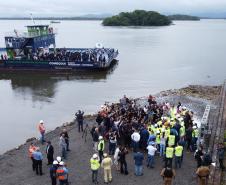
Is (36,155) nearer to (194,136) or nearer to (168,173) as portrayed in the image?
(168,173)

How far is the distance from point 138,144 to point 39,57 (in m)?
29.3

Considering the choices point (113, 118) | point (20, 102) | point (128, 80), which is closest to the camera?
point (113, 118)

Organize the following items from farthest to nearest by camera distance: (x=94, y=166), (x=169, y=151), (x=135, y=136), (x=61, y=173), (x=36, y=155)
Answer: (x=135, y=136) → (x=36, y=155) → (x=169, y=151) → (x=94, y=166) → (x=61, y=173)

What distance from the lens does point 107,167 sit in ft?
42.7

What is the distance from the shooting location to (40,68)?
42.0 metres

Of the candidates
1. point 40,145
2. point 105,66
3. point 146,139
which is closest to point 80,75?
point 105,66

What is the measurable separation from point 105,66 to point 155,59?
16060 mm

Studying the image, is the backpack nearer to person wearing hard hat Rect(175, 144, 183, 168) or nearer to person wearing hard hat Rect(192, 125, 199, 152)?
person wearing hard hat Rect(175, 144, 183, 168)

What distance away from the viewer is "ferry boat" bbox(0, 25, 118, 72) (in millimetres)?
41188

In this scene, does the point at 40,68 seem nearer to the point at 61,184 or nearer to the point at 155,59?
the point at 155,59

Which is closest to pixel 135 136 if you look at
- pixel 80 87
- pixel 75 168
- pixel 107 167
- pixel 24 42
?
pixel 107 167

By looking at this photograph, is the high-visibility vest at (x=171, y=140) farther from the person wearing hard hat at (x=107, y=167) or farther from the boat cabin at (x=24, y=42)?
the boat cabin at (x=24, y=42)

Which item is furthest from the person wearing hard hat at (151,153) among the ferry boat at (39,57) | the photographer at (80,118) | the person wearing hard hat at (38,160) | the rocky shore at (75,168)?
the ferry boat at (39,57)

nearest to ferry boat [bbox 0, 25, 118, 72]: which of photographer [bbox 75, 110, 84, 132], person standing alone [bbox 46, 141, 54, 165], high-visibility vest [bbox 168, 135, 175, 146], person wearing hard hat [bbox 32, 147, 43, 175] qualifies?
photographer [bbox 75, 110, 84, 132]
